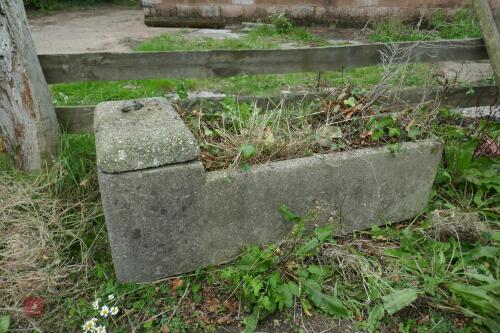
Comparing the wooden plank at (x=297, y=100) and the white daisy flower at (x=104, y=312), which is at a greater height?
the wooden plank at (x=297, y=100)

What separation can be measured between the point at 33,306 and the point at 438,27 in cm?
831

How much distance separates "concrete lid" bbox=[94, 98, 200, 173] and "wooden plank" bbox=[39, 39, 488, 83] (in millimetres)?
738

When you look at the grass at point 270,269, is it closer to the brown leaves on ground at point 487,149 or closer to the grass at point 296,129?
the grass at point 296,129

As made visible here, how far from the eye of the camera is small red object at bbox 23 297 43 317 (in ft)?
7.69

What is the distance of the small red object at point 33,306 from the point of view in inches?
92.3

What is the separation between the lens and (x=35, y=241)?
267cm

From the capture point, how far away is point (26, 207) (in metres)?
2.81

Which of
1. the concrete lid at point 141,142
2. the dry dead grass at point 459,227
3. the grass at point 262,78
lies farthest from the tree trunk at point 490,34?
the concrete lid at point 141,142

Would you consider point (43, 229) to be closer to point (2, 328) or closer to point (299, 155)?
point (2, 328)

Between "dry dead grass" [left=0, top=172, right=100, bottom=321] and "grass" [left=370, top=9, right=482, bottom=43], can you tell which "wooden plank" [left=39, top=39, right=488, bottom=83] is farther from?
"grass" [left=370, top=9, right=482, bottom=43]

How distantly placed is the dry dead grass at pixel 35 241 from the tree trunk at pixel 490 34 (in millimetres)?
3729

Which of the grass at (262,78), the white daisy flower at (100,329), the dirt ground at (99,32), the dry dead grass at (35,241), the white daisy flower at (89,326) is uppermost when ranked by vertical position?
the dirt ground at (99,32)

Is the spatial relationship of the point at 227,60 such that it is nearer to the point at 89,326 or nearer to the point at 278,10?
the point at 89,326

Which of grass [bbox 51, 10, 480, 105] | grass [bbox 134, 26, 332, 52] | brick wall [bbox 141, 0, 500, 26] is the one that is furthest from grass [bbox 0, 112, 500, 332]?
brick wall [bbox 141, 0, 500, 26]
